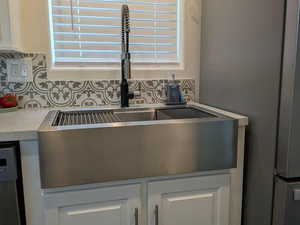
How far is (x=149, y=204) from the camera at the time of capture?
3.45 feet

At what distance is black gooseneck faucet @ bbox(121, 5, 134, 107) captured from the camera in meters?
1.33

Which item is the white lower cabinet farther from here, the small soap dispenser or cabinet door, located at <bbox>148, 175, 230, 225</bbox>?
the small soap dispenser

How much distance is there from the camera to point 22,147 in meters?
0.95

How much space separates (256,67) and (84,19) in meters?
0.97

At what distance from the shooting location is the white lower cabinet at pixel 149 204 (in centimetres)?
97

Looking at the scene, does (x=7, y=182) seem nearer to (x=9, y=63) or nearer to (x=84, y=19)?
(x=9, y=63)

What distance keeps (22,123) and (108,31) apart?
76cm

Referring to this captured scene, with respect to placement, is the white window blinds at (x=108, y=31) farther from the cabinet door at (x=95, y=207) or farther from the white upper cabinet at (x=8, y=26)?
the cabinet door at (x=95, y=207)

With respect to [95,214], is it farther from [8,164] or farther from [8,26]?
[8,26]

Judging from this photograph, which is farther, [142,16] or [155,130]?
[142,16]

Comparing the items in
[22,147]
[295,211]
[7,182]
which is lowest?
[295,211]

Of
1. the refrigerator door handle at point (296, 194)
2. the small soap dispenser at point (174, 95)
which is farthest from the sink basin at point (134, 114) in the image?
the refrigerator door handle at point (296, 194)

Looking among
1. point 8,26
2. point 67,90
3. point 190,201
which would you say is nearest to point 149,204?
point 190,201

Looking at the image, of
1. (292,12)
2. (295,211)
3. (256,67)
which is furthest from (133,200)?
(292,12)
